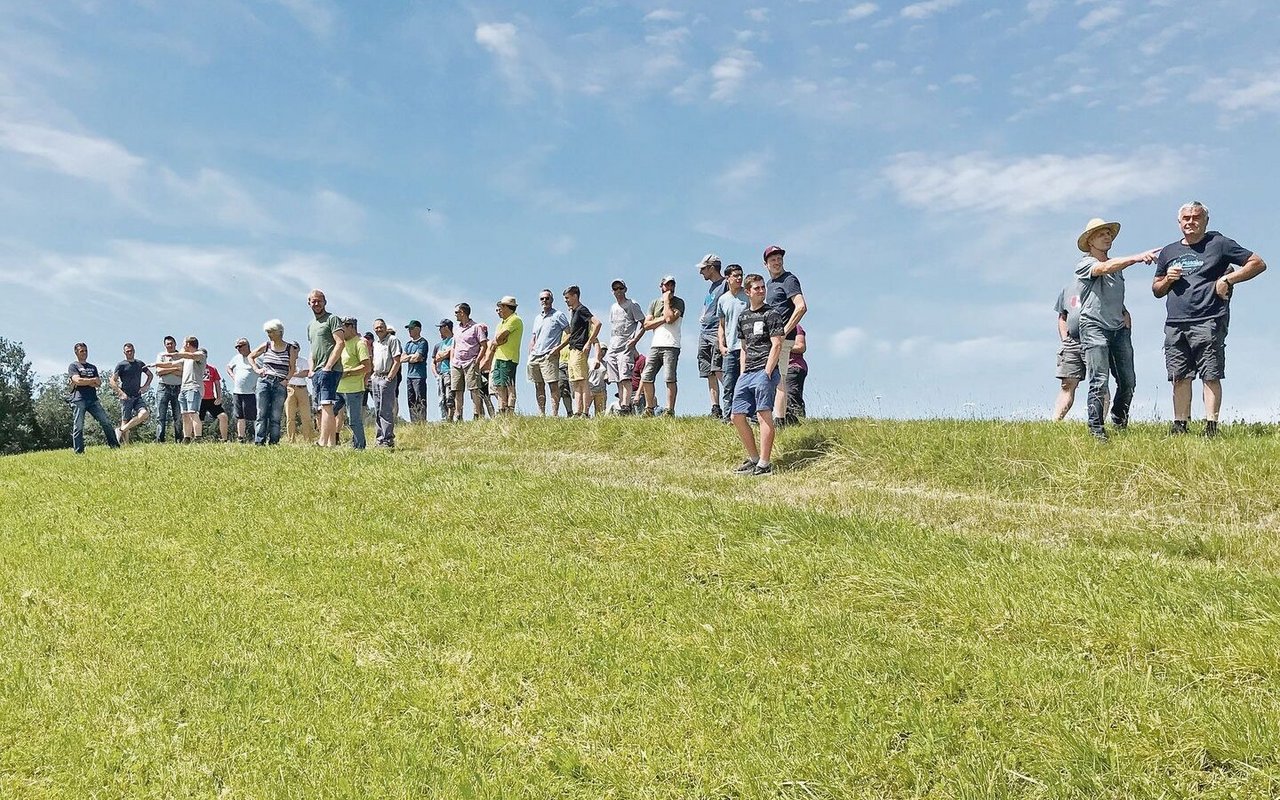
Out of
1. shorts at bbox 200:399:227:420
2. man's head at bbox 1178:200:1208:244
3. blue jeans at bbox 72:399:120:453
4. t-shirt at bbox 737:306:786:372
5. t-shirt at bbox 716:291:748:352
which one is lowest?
blue jeans at bbox 72:399:120:453

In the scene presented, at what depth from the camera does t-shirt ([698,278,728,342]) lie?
1452 cm

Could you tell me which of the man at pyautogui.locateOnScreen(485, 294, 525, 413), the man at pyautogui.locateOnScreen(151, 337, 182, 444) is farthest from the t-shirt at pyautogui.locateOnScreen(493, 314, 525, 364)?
the man at pyautogui.locateOnScreen(151, 337, 182, 444)

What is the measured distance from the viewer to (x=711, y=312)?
47.9 feet

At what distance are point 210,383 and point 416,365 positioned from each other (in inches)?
213

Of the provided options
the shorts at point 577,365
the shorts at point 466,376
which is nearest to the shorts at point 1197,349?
the shorts at point 577,365

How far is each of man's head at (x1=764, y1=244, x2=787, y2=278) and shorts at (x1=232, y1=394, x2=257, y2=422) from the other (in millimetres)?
11629

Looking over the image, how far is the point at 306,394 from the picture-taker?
19406 millimetres

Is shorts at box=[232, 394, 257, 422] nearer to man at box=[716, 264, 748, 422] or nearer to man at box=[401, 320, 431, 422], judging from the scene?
man at box=[401, 320, 431, 422]

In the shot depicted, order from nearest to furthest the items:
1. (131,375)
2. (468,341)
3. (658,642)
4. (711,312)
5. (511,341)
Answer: (658,642)
(711,312)
(511,341)
(468,341)
(131,375)

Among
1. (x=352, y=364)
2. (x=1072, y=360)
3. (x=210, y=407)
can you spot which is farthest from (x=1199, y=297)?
(x=210, y=407)

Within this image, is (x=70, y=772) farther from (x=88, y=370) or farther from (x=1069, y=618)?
(x=88, y=370)

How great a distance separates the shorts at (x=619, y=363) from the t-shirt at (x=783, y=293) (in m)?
4.45

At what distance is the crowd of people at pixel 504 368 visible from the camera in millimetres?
11609

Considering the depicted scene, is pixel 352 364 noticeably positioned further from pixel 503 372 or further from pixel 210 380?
pixel 210 380
